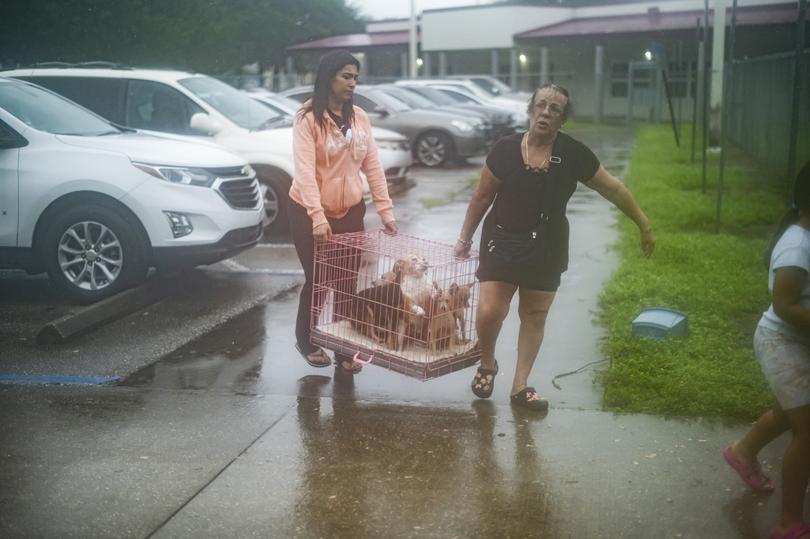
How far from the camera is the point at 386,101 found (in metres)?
20.2

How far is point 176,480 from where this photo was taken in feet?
15.9

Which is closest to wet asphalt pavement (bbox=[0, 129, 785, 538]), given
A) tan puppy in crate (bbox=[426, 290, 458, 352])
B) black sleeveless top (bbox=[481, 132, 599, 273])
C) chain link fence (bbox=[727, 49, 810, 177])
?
tan puppy in crate (bbox=[426, 290, 458, 352])

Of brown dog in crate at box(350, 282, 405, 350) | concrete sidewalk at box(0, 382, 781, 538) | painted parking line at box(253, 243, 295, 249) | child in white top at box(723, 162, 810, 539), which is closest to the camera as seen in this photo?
child in white top at box(723, 162, 810, 539)

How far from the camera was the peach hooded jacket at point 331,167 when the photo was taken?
591 cm

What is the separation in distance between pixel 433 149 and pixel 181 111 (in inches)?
363

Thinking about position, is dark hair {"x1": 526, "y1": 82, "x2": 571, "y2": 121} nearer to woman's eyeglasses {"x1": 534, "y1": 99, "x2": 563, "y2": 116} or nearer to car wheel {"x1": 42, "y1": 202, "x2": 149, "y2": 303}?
woman's eyeglasses {"x1": 534, "y1": 99, "x2": 563, "y2": 116}

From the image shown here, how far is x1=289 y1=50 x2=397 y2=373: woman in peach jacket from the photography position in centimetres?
593

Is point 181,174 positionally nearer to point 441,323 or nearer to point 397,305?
point 397,305

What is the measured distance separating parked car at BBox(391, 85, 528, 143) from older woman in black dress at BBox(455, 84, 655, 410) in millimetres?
16924

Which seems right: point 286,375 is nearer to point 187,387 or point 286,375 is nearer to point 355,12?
point 187,387

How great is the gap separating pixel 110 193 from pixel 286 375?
2762mm

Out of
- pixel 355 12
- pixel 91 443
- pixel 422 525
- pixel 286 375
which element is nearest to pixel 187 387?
pixel 286 375

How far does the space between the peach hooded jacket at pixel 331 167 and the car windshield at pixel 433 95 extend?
1772 cm

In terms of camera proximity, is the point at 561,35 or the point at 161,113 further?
the point at 561,35
